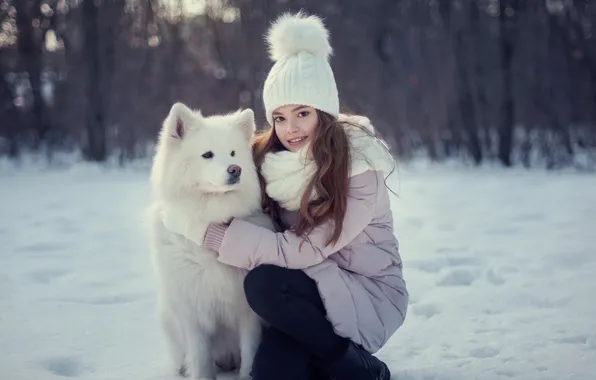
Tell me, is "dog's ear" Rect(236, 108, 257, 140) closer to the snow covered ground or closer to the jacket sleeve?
the jacket sleeve

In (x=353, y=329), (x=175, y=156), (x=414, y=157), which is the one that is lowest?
(x=414, y=157)

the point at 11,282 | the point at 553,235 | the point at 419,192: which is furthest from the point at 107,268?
the point at 419,192

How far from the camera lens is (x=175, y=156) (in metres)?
2.63

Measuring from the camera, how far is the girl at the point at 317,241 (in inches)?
95.7

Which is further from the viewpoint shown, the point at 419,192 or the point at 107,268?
the point at 419,192

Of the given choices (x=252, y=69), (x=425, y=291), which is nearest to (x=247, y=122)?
(x=425, y=291)

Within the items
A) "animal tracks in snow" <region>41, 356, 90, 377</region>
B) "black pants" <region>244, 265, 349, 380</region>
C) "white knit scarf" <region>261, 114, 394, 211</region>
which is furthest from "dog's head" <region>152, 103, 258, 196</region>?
"animal tracks in snow" <region>41, 356, 90, 377</region>

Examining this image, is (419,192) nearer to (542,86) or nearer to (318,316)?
(542,86)

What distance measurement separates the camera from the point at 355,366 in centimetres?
237

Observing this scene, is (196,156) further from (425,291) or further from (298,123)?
(425,291)

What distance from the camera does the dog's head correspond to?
8.46 feet

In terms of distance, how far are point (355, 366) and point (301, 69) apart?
1234 millimetres

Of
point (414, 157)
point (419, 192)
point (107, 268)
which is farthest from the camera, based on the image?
point (414, 157)

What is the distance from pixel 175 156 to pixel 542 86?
10850 mm
